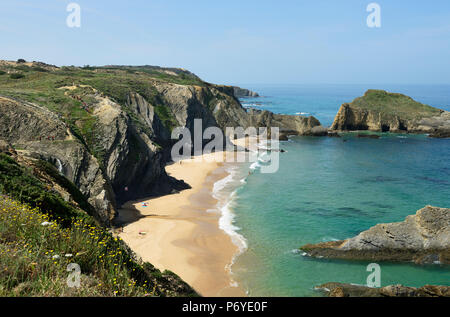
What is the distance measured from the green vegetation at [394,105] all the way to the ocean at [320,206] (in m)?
26.3

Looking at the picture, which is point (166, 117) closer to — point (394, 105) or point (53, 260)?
point (53, 260)

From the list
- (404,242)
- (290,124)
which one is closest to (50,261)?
(404,242)

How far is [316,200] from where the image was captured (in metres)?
37.4

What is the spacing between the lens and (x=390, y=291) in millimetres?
18594

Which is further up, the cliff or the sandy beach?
the cliff

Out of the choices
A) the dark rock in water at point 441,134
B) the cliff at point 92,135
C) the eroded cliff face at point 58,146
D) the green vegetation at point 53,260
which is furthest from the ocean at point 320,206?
the dark rock in water at point 441,134

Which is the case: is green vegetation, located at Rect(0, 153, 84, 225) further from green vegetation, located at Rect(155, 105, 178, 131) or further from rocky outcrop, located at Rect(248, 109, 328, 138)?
rocky outcrop, located at Rect(248, 109, 328, 138)

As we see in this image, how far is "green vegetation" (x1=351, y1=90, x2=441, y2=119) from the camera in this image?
9238 centimetres

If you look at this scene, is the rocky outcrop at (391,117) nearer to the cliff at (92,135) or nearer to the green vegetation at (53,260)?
the cliff at (92,135)

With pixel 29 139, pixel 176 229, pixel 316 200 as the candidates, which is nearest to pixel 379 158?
pixel 316 200

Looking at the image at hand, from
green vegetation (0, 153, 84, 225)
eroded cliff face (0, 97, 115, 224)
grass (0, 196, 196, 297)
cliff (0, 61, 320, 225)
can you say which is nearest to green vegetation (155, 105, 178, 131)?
cliff (0, 61, 320, 225)

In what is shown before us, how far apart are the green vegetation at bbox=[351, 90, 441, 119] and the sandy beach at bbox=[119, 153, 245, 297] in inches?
2798

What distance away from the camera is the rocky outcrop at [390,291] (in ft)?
60.7
